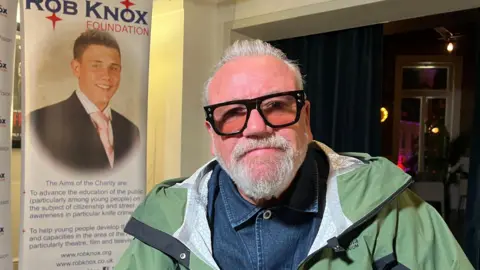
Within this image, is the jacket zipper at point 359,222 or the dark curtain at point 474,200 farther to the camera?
the dark curtain at point 474,200

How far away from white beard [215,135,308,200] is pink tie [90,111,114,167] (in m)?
0.86

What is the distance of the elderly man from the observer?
42.3 inches

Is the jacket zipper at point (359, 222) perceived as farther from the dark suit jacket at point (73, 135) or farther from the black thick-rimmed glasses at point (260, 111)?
the dark suit jacket at point (73, 135)

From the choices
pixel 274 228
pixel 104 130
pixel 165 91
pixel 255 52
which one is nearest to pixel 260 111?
pixel 255 52

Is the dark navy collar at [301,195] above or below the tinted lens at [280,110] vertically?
below

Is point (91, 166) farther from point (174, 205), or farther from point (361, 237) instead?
point (361, 237)

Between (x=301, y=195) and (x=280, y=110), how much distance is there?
21 cm

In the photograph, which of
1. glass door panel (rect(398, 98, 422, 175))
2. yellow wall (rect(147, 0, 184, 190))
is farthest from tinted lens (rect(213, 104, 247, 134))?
glass door panel (rect(398, 98, 422, 175))

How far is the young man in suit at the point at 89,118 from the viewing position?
1.76 m

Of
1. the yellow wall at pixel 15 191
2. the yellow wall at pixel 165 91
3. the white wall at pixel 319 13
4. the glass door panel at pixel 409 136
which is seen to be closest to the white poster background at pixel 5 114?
the yellow wall at pixel 15 191

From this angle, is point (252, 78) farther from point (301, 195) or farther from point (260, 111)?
point (301, 195)

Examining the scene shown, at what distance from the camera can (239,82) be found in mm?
1117

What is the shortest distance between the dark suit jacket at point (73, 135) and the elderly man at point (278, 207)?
0.66 m

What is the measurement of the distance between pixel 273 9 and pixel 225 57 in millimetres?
1151
